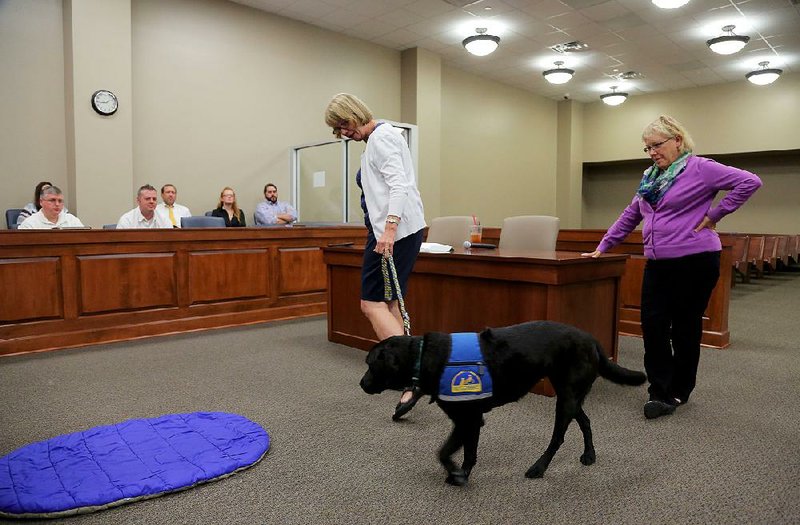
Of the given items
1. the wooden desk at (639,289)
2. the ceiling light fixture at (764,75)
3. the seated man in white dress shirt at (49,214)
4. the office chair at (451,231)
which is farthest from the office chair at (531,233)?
the ceiling light fixture at (764,75)

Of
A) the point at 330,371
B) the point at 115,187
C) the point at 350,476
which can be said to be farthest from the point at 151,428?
the point at 115,187

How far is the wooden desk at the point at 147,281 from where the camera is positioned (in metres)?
3.74

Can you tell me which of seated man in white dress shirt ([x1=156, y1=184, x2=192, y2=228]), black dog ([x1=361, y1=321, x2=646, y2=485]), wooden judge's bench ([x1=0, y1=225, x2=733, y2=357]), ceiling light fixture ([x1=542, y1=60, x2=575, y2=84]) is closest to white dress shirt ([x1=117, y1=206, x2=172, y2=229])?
seated man in white dress shirt ([x1=156, y1=184, x2=192, y2=228])

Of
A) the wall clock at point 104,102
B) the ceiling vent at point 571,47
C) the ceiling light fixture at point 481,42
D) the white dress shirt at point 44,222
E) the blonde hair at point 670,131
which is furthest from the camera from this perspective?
the ceiling vent at point 571,47

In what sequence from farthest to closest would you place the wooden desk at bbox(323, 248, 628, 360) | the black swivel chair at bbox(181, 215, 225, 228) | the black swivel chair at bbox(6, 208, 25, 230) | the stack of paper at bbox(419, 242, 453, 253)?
1. the black swivel chair at bbox(6, 208, 25, 230)
2. the black swivel chair at bbox(181, 215, 225, 228)
3. the stack of paper at bbox(419, 242, 453, 253)
4. the wooden desk at bbox(323, 248, 628, 360)

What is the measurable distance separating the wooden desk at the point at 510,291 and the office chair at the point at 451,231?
745 mm

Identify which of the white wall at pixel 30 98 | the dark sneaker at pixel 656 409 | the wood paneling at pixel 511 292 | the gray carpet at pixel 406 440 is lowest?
→ the gray carpet at pixel 406 440

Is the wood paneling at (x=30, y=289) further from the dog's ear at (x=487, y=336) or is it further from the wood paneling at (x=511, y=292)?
the dog's ear at (x=487, y=336)

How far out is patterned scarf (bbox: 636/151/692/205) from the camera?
2.40 meters

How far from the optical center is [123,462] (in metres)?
1.93

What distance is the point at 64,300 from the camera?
3.88 metres

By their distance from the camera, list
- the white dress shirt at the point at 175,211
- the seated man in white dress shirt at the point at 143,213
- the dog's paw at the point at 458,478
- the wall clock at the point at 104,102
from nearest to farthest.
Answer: the dog's paw at the point at 458,478 < the seated man in white dress shirt at the point at 143,213 < the wall clock at the point at 104,102 < the white dress shirt at the point at 175,211

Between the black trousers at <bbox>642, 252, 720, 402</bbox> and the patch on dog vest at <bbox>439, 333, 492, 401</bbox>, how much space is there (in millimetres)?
1205

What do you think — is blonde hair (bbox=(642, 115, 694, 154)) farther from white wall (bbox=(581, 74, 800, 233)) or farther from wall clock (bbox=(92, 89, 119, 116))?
white wall (bbox=(581, 74, 800, 233))
